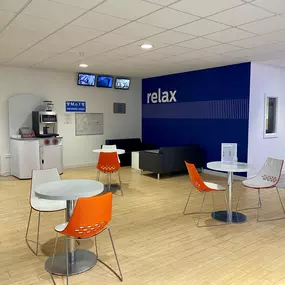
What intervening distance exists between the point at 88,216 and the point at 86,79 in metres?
6.54

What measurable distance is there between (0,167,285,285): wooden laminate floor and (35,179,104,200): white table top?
0.80m

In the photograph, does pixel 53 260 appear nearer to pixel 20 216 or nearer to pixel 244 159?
pixel 20 216

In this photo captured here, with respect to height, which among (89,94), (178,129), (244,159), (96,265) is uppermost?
(89,94)

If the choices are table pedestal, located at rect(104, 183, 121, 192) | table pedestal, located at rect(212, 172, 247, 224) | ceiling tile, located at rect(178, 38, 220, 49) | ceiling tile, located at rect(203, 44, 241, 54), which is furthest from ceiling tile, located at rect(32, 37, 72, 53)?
table pedestal, located at rect(212, 172, 247, 224)

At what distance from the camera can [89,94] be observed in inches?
344

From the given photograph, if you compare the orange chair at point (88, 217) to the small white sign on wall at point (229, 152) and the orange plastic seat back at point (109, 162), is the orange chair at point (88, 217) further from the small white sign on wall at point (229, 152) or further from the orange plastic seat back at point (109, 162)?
the orange plastic seat back at point (109, 162)

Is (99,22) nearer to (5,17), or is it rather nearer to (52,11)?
(52,11)

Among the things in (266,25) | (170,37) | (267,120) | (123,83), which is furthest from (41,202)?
(123,83)

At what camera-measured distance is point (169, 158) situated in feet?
23.5

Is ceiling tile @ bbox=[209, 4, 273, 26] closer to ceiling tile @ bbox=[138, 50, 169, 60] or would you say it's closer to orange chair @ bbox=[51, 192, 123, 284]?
ceiling tile @ bbox=[138, 50, 169, 60]

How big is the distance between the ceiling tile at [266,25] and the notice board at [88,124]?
5.59 metres

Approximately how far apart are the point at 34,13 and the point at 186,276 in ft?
11.3

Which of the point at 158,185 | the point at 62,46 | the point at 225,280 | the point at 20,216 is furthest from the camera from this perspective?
the point at 158,185

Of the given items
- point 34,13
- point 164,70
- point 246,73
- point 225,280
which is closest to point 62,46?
point 34,13
